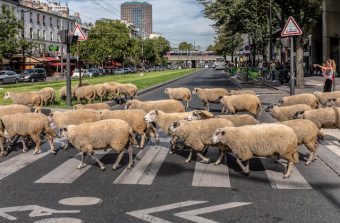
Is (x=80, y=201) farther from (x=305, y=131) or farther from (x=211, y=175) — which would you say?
(x=305, y=131)

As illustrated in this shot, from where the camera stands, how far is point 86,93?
60.9 feet

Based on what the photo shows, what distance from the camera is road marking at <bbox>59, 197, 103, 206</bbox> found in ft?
19.2

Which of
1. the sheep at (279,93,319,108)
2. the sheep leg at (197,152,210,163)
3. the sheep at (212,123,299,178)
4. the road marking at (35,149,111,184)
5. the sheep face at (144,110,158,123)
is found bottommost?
the road marking at (35,149,111,184)

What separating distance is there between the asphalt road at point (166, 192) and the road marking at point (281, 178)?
15 millimetres

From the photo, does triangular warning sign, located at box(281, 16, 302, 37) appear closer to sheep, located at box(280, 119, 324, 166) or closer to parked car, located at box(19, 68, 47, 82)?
sheep, located at box(280, 119, 324, 166)

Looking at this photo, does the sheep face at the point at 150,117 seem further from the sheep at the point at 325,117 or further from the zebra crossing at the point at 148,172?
the sheep at the point at 325,117

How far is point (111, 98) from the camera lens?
20469 millimetres

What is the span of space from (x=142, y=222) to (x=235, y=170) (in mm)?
2918

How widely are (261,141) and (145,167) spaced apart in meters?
2.16

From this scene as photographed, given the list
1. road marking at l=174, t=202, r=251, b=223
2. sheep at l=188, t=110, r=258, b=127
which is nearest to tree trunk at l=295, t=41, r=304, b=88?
sheep at l=188, t=110, r=258, b=127

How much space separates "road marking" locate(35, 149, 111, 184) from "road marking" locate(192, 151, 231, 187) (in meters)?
1.97

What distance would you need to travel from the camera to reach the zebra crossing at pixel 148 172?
6.86 m

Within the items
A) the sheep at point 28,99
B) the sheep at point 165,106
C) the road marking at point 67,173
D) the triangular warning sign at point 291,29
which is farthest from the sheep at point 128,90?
the road marking at point 67,173

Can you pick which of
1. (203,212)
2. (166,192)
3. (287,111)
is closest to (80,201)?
(166,192)
